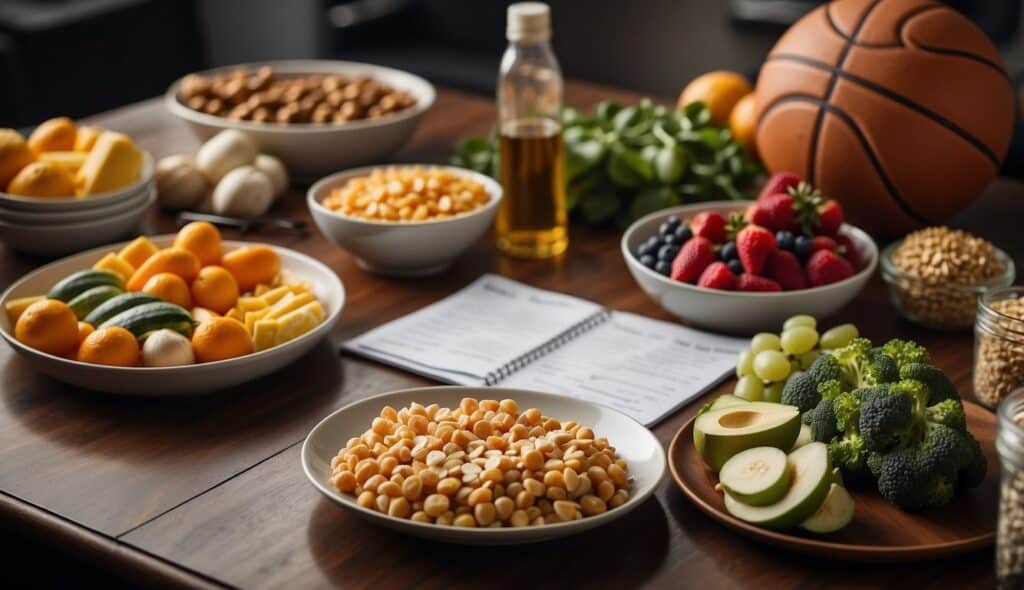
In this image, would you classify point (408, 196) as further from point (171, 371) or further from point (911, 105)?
point (911, 105)

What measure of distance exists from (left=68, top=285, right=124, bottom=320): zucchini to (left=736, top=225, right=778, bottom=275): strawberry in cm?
76

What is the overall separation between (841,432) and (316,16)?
3571 millimetres

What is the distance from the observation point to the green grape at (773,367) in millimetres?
1312

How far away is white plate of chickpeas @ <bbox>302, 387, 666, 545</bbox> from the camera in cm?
106

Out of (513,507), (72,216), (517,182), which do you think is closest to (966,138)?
(517,182)

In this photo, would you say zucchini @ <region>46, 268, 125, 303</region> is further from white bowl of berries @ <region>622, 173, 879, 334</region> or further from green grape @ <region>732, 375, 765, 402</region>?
green grape @ <region>732, 375, 765, 402</region>

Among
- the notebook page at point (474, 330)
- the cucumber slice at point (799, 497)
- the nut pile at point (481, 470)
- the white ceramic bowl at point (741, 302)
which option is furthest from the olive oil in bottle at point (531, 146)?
the cucumber slice at point (799, 497)

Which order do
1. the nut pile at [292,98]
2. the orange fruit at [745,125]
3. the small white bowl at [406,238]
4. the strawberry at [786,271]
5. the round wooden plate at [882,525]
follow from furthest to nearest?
the nut pile at [292,98] → the orange fruit at [745,125] → the small white bowl at [406,238] → the strawberry at [786,271] → the round wooden plate at [882,525]

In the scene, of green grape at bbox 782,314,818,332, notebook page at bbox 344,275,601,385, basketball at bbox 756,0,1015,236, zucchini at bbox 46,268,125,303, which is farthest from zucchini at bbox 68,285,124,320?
basketball at bbox 756,0,1015,236

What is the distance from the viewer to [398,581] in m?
1.05

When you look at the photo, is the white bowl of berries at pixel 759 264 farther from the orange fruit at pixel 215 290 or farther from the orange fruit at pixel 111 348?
the orange fruit at pixel 111 348

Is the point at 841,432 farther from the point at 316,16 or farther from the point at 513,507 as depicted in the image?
the point at 316,16

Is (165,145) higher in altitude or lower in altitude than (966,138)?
lower

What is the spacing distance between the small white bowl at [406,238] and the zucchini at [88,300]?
35 cm
